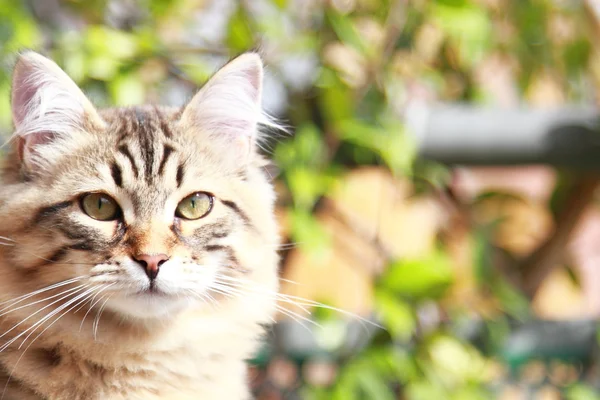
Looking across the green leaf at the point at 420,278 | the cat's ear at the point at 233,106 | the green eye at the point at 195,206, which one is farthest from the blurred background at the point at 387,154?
the green eye at the point at 195,206

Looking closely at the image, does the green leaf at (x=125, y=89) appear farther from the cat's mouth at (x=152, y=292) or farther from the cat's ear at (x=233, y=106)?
the cat's mouth at (x=152, y=292)

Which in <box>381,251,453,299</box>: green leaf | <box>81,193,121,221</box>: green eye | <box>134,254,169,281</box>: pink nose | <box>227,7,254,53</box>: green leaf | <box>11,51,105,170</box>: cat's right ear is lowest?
<box>381,251,453,299</box>: green leaf

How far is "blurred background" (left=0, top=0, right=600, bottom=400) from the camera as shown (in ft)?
4.98

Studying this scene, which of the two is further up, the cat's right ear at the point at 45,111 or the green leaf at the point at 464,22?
the green leaf at the point at 464,22

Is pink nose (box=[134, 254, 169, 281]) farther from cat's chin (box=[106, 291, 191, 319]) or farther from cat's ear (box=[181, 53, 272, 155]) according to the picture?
cat's ear (box=[181, 53, 272, 155])

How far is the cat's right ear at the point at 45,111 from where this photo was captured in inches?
35.5

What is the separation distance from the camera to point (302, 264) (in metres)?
2.33

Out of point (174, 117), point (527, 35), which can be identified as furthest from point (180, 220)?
point (527, 35)

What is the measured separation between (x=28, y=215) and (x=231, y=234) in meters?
0.26

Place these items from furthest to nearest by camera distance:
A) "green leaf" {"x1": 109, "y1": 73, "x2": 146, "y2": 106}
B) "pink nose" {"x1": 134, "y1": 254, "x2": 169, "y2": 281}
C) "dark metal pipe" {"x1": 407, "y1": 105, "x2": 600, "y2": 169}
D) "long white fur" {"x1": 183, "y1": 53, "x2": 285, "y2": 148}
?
"dark metal pipe" {"x1": 407, "y1": 105, "x2": 600, "y2": 169}, "green leaf" {"x1": 109, "y1": 73, "x2": 146, "y2": 106}, "long white fur" {"x1": 183, "y1": 53, "x2": 285, "y2": 148}, "pink nose" {"x1": 134, "y1": 254, "x2": 169, "y2": 281}

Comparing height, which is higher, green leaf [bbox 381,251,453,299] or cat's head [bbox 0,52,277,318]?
cat's head [bbox 0,52,277,318]

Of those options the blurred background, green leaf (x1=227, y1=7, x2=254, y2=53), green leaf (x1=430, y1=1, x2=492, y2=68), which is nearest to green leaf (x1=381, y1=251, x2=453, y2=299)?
the blurred background

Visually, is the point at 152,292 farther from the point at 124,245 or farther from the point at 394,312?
the point at 394,312

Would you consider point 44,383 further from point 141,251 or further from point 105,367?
point 141,251
